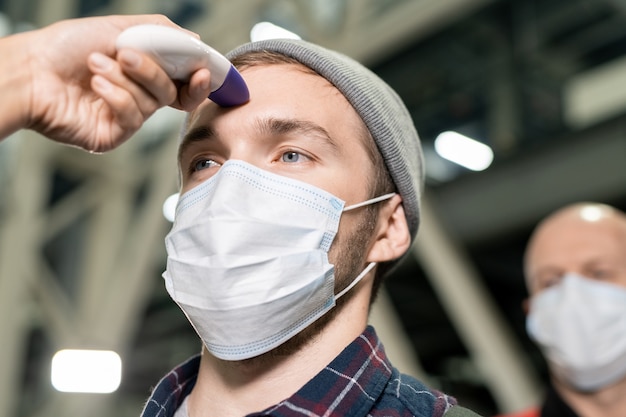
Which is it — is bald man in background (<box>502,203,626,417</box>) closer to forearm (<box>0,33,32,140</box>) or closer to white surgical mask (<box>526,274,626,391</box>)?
white surgical mask (<box>526,274,626,391</box>)

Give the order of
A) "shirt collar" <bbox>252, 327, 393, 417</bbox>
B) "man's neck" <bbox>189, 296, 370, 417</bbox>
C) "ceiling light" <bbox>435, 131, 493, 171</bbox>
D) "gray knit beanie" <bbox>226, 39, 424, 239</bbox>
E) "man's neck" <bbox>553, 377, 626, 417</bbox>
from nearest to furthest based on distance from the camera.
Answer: "shirt collar" <bbox>252, 327, 393, 417</bbox> < "man's neck" <bbox>189, 296, 370, 417</bbox> < "gray knit beanie" <bbox>226, 39, 424, 239</bbox> < "man's neck" <bbox>553, 377, 626, 417</bbox> < "ceiling light" <bbox>435, 131, 493, 171</bbox>

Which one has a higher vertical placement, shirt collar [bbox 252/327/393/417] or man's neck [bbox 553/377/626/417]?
shirt collar [bbox 252/327/393/417]

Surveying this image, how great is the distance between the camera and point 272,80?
162cm

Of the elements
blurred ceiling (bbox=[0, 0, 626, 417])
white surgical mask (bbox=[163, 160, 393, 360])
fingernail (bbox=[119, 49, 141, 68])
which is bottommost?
blurred ceiling (bbox=[0, 0, 626, 417])

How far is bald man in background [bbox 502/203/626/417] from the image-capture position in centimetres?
272

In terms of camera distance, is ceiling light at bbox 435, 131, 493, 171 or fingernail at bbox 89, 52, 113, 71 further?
ceiling light at bbox 435, 131, 493, 171

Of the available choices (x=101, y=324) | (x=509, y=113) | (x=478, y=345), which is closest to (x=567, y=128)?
(x=509, y=113)

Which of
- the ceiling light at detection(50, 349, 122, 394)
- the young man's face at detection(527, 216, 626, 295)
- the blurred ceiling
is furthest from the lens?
the ceiling light at detection(50, 349, 122, 394)

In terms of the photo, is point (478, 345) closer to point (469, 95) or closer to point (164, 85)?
point (469, 95)

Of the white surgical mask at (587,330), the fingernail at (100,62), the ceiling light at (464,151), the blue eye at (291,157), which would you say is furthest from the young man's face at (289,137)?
the ceiling light at (464,151)

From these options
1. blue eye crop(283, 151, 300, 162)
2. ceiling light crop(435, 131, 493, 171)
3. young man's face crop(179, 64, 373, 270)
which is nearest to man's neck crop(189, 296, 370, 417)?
young man's face crop(179, 64, 373, 270)

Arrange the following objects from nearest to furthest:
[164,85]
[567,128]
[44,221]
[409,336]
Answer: [164,85] < [567,128] < [44,221] < [409,336]

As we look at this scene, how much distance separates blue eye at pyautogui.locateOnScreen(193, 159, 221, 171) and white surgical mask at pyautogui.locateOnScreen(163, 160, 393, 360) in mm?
88

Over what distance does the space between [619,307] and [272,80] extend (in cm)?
183
